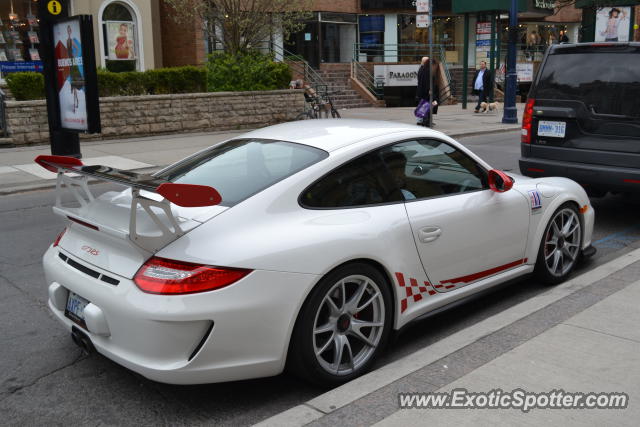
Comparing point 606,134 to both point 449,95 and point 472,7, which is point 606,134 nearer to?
point 472,7

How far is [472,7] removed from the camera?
990 inches

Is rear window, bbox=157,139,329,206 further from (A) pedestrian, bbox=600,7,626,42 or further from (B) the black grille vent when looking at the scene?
(A) pedestrian, bbox=600,7,626,42

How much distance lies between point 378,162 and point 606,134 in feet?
13.5

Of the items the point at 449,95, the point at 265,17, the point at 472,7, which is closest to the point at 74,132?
the point at 265,17

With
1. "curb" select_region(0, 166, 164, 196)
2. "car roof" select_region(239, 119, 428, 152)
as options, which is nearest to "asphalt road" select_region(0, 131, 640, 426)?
"car roof" select_region(239, 119, 428, 152)

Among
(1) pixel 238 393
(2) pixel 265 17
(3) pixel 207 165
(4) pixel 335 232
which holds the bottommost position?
(1) pixel 238 393

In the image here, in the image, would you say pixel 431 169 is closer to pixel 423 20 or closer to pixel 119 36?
pixel 423 20

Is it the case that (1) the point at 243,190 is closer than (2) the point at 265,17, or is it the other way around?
(1) the point at 243,190

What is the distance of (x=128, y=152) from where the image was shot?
14523mm

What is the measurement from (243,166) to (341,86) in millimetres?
26501

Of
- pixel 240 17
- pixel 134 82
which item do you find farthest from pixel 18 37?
pixel 240 17

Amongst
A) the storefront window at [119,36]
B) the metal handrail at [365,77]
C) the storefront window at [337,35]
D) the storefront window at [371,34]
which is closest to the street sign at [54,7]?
the storefront window at [119,36]

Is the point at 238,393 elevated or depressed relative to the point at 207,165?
depressed

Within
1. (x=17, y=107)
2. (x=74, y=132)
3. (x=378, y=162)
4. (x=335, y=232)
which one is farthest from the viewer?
(x=17, y=107)
